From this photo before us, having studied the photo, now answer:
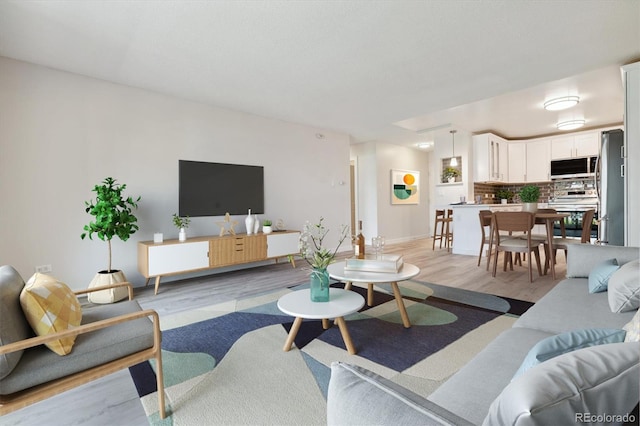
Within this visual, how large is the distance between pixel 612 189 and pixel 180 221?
5.32 meters

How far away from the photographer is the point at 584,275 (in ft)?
7.67

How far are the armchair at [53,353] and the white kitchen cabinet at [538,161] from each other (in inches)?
324

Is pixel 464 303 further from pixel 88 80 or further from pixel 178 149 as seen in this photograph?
pixel 88 80

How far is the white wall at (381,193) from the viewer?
→ 727 centimetres

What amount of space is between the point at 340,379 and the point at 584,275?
2.60 meters

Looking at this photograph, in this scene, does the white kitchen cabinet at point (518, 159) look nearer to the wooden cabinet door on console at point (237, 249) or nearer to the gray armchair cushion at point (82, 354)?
the wooden cabinet door on console at point (237, 249)

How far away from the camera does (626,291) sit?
1.59 meters

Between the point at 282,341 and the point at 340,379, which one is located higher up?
the point at 340,379

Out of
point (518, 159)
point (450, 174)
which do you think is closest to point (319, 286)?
point (450, 174)

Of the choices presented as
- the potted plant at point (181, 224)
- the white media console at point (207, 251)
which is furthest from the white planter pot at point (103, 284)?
the potted plant at point (181, 224)

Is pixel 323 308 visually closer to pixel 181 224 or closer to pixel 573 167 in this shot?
pixel 181 224

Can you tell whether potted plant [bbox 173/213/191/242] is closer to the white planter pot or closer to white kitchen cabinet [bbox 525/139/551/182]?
the white planter pot

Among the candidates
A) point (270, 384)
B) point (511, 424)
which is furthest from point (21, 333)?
point (511, 424)

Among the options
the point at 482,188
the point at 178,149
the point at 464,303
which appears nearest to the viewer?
the point at 464,303
